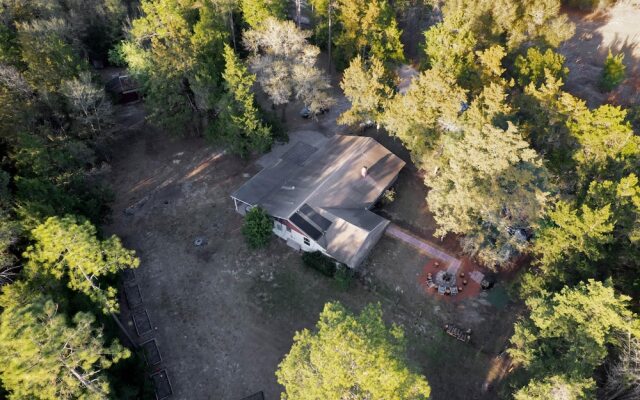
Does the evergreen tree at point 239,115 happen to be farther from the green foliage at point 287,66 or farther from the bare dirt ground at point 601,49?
the bare dirt ground at point 601,49

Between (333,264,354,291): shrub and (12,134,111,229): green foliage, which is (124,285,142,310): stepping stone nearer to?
(12,134,111,229): green foliage

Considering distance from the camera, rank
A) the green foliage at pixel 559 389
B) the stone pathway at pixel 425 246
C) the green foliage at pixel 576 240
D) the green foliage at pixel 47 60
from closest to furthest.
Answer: the green foliage at pixel 559 389 < the green foliage at pixel 576 240 < the stone pathway at pixel 425 246 < the green foliage at pixel 47 60

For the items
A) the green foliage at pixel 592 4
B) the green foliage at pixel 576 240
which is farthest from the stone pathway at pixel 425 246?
the green foliage at pixel 592 4

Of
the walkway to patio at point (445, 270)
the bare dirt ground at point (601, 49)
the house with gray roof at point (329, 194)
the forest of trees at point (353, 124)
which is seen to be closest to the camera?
the forest of trees at point (353, 124)

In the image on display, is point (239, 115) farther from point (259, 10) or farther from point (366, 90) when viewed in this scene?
point (259, 10)

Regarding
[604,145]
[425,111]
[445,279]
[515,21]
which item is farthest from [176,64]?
[604,145]

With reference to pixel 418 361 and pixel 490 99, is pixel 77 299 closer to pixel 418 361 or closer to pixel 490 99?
pixel 418 361
